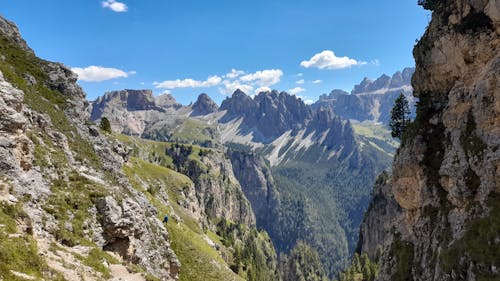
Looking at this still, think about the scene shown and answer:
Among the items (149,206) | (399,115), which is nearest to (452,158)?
(399,115)

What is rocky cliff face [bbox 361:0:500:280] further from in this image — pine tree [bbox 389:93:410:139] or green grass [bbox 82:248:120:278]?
green grass [bbox 82:248:120:278]

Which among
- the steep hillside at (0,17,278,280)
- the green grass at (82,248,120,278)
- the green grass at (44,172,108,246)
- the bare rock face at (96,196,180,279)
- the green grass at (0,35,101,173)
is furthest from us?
the green grass at (0,35,101,173)

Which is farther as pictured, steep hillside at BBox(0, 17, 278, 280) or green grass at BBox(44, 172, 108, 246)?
green grass at BBox(44, 172, 108, 246)

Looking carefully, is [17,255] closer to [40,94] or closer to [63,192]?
[63,192]

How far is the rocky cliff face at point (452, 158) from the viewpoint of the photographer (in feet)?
121

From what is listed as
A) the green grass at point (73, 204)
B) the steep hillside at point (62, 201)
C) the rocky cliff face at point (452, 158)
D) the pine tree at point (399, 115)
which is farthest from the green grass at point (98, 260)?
the pine tree at point (399, 115)

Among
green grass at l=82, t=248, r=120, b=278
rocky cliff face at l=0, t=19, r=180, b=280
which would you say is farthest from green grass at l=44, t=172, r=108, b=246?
green grass at l=82, t=248, r=120, b=278

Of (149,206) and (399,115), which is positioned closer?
(149,206)

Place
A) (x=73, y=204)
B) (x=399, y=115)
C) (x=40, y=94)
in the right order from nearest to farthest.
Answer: (x=73, y=204) < (x=40, y=94) < (x=399, y=115)

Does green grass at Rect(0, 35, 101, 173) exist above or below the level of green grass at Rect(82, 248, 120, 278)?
above

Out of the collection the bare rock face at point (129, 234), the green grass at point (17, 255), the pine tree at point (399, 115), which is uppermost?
the pine tree at point (399, 115)

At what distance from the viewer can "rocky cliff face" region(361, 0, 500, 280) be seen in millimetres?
36875

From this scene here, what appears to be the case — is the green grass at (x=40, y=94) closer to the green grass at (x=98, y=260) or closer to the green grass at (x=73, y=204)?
the green grass at (x=73, y=204)

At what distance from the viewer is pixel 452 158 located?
46094mm
